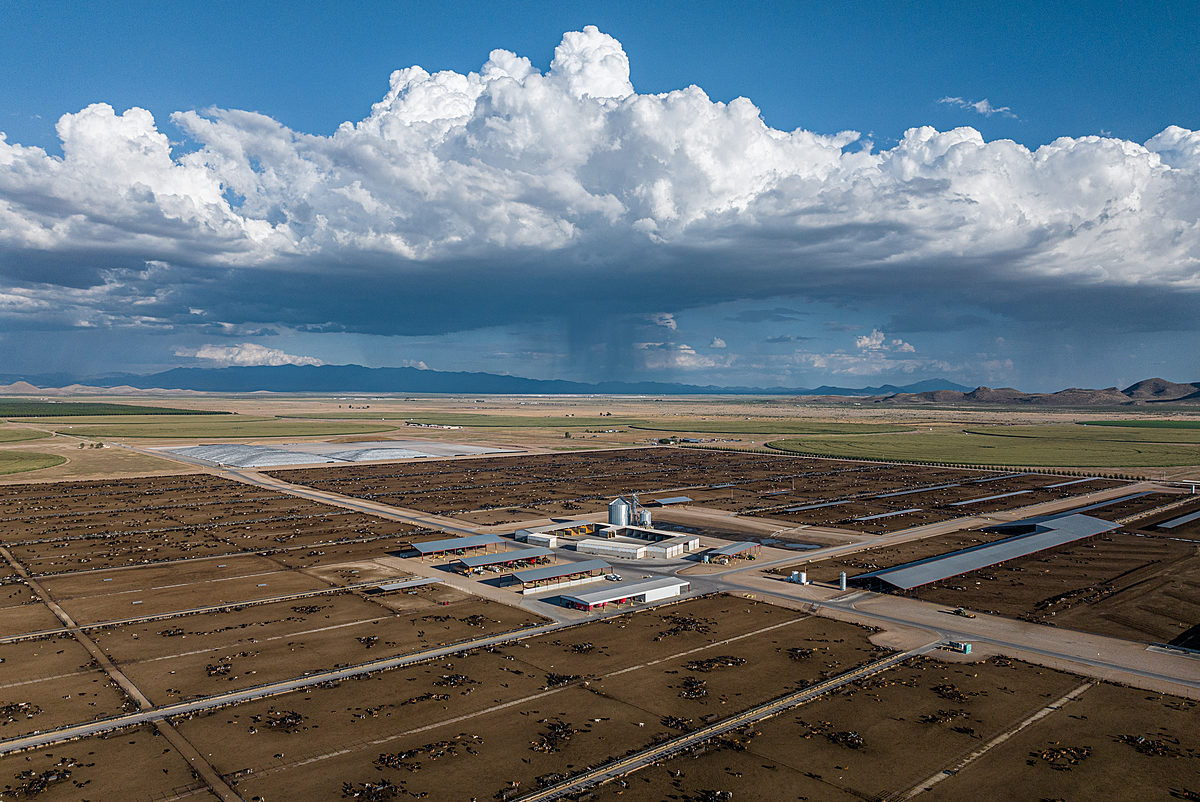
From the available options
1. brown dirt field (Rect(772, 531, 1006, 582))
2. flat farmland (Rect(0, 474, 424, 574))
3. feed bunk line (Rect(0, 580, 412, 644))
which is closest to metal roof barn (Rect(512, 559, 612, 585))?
feed bunk line (Rect(0, 580, 412, 644))

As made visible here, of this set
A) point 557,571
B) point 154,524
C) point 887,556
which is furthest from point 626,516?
point 154,524

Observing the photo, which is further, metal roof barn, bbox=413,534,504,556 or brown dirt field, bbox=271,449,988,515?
brown dirt field, bbox=271,449,988,515

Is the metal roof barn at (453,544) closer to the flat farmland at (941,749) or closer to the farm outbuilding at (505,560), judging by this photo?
the farm outbuilding at (505,560)

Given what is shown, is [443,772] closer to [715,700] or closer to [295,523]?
[715,700]

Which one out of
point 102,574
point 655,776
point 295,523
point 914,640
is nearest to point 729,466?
point 295,523

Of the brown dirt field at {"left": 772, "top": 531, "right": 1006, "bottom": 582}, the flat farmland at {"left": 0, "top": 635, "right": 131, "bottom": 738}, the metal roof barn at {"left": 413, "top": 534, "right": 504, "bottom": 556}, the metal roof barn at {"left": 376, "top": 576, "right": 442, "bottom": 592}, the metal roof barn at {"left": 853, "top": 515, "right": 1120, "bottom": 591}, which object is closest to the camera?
the flat farmland at {"left": 0, "top": 635, "right": 131, "bottom": 738}

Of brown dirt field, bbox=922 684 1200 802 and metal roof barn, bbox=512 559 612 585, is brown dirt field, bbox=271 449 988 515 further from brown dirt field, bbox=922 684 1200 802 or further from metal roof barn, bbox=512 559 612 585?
brown dirt field, bbox=922 684 1200 802
